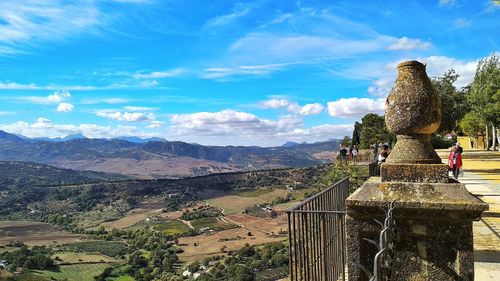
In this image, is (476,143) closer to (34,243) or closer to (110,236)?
(110,236)

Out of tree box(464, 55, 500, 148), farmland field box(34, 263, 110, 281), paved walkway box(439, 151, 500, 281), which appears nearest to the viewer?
paved walkway box(439, 151, 500, 281)

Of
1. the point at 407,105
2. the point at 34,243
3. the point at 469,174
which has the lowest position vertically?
the point at 34,243

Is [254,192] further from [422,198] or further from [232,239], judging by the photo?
[422,198]

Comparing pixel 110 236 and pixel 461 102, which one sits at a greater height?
pixel 461 102

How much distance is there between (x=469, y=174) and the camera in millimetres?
19703

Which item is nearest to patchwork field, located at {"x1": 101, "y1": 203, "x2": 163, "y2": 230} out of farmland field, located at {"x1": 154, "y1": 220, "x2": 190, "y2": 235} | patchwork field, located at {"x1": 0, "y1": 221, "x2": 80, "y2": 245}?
patchwork field, located at {"x1": 0, "y1": 221, "x2": 80, "y2": 245}

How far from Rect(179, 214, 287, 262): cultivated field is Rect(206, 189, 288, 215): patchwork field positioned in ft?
82.9

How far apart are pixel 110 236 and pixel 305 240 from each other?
142776mm

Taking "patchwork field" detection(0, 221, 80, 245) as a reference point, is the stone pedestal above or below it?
above

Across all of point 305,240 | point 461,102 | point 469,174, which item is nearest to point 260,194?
point 461,102

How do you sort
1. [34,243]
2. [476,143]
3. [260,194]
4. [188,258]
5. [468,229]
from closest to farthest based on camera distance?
[468,229] → [476,143] → [188,258] → [34,243] → [260,194]

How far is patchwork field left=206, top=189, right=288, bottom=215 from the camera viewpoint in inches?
6230

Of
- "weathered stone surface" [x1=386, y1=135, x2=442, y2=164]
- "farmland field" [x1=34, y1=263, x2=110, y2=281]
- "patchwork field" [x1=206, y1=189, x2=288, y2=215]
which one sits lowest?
"farmland field" [x1=34, y1=263, x2=110, y2=281]

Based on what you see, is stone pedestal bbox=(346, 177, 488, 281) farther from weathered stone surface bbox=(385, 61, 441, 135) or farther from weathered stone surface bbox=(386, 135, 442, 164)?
weathered stone surface bbox=(385, 61, 441, 135)
